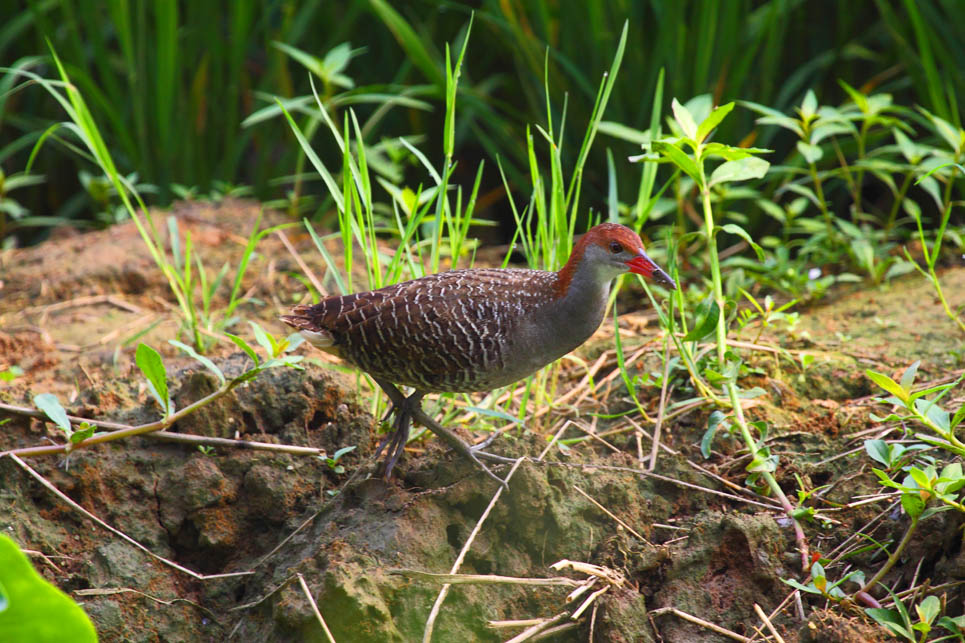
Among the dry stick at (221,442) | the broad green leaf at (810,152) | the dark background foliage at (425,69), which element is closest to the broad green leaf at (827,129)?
the broad green leaf at (810,152)

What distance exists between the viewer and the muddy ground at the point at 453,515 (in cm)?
219

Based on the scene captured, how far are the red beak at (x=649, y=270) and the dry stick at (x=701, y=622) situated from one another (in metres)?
0.84

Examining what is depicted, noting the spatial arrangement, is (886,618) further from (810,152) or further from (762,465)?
(810,152)

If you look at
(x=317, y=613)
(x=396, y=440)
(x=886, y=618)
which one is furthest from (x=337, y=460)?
(x=886, y=618)

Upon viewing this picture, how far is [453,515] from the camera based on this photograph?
2398mm

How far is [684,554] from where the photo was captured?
2338 mm

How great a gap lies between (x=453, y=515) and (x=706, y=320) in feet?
2.71

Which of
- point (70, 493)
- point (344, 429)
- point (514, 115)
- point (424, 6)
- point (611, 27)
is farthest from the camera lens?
point (424, 6)

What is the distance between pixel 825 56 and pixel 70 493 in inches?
151

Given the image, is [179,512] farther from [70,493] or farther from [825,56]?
[825,56]

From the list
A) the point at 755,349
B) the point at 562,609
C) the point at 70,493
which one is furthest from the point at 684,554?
the point at 70,493

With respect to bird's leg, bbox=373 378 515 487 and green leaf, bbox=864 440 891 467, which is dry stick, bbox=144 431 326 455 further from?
green leaf, bbox=864 440 891 467

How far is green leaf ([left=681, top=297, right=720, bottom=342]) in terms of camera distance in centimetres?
252

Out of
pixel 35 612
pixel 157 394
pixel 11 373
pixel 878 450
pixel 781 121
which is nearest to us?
pixel 35 612
